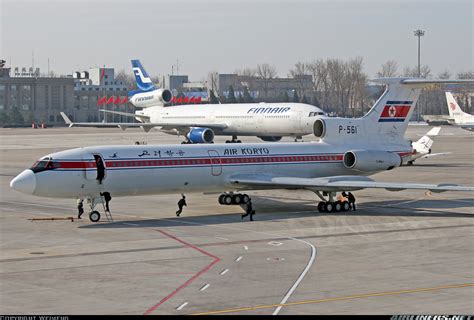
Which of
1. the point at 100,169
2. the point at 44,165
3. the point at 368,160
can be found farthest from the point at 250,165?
the point at 44,165

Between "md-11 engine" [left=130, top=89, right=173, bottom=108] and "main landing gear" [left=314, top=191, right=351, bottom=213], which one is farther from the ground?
"md-11 engine" [left=130, top=89, right=173, bottom=108]

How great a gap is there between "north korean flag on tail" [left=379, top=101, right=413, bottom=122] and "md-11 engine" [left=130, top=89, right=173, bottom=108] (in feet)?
165

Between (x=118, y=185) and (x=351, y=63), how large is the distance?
541ft

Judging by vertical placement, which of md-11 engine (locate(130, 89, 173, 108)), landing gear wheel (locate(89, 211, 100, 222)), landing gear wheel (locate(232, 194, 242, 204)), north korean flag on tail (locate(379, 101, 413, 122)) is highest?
md-11 engine (locate(130, 89, 173, 108))

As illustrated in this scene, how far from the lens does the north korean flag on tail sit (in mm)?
42094

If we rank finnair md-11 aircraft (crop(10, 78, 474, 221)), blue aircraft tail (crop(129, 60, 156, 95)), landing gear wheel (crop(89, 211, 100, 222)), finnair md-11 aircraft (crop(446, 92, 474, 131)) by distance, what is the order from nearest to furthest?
finnair md-11 aircraft (crop(10, 78, 474, 221)), landing gear wheel (crop(89, 211, 100, 222)), blue aircraft tail (crop(129, 60, 156, 95)), finnair md-11 aircraft (crop(446, 92, 474, 131))

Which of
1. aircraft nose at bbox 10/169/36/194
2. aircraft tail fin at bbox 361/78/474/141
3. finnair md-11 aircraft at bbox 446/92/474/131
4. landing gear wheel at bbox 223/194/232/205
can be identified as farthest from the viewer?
finnair md-11 aircraft at bbox 446/92/474/131

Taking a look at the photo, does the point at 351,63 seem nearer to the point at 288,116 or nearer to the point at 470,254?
the point at 288,116

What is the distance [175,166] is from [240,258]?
998cm

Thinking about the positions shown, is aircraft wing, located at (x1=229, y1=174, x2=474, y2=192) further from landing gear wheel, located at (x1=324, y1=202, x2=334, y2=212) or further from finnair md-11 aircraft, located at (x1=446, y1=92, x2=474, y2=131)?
finnair md-11 aircraft, located at (x1=446, y1=92, x2=474, y2=131)

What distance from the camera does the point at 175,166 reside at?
35719 mm

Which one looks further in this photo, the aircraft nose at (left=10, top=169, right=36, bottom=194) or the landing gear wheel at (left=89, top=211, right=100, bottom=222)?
the landing gear wheel at (left=89, top=211, right=100, bottom=222)

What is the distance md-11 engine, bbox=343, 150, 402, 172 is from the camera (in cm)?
3978

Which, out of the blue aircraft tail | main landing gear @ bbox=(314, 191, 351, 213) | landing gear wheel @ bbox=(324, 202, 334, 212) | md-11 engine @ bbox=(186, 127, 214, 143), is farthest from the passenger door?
the blue aircraft tail
